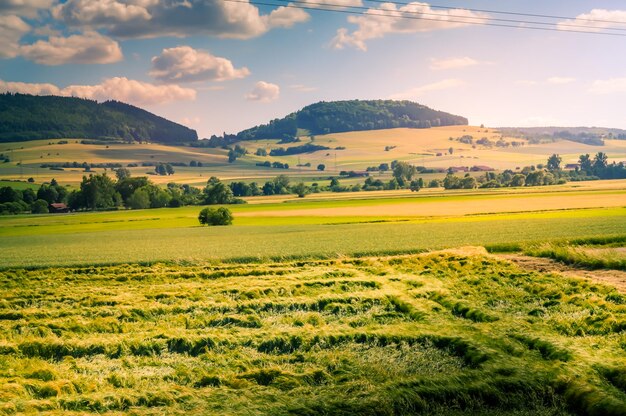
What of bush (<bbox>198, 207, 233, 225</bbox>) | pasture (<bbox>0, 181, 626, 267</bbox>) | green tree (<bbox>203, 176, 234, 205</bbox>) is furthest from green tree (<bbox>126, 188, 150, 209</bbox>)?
bush (<bbox>198, 207, 233, 225</bbox>)

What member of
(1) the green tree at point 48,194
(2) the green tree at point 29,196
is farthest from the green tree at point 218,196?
(2) the green tree at point 29,196

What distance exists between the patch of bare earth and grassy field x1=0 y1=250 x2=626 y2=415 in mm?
2005

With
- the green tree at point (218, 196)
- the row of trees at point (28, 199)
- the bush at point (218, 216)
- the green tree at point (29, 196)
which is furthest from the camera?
the green tree at point (218, 196)

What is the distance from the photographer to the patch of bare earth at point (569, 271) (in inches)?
907

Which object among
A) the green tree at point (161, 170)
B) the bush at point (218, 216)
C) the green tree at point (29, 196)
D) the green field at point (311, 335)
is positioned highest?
the green tree at point (161, 170)

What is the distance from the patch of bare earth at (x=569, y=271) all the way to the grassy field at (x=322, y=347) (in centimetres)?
200

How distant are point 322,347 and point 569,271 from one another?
16045mm

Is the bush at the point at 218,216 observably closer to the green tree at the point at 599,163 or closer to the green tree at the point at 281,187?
the green tree at the point at 281,187

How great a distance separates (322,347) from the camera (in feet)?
48.7

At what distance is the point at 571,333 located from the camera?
15.2 m

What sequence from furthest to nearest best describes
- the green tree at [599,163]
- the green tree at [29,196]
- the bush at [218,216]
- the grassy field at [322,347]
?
1. the green tree at [599,163]
2. the green tree at [29,196]
3. the bush at [218,216]
4. the grassy field at [322,347]

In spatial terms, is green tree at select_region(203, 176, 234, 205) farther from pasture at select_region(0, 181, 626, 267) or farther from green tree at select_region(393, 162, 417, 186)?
green tree at select_region(393, 162, 417, 186)

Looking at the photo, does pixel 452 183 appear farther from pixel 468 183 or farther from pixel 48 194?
pixel 48 194

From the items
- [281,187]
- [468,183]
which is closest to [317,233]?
[468,183]
